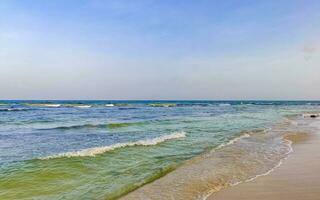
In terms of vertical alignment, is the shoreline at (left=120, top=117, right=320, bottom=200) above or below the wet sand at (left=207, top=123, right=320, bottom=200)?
below

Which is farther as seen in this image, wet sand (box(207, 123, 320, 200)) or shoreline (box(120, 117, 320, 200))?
shoreline (box(120, 117, 320, 200))

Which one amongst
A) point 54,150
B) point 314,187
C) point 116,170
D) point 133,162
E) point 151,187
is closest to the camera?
point 314,187

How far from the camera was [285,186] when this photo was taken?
24.8ft

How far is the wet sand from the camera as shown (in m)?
6.77

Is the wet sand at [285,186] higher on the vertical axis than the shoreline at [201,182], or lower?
higher

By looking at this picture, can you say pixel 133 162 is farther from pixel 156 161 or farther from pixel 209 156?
pixel 209 156

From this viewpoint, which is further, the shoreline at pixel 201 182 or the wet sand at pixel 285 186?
the shoreline at pixel 201 182

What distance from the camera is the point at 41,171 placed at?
31.4 ft

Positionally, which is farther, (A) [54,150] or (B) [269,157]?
(A) [54,150]

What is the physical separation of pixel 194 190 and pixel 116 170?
309 centimetres

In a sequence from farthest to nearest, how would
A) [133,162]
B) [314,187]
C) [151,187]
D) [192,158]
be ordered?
[192,158] < [133,162] < [151,187] < [314,187]

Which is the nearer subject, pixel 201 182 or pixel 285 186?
pixel 285 186

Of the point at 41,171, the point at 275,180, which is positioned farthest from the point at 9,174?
the point at 275,180

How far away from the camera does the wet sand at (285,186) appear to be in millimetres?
6766
